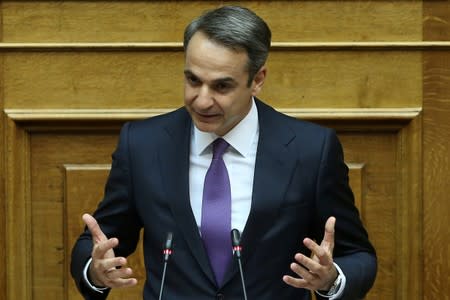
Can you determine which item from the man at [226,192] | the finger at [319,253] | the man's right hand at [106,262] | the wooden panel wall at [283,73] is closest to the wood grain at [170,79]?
the wooden panel wall at [283,73]

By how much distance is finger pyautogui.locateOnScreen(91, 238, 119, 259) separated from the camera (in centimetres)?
254

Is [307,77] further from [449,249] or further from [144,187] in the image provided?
[144,187]

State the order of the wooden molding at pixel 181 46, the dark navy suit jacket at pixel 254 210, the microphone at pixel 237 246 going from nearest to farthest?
1. the microphone at pixel 237 246
2. the dark navy suit jacket at pixel 254 210
3. the wooden molding at pixel 181 46

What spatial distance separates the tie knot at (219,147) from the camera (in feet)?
9.16

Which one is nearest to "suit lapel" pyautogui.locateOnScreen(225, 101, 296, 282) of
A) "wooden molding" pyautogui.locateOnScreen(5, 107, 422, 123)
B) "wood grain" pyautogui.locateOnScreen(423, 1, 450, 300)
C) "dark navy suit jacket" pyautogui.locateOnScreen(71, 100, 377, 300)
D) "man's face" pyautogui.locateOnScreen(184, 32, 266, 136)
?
"dark navy suit jacket" pyautogui.locateOnScreen(71, 100, 377, 300)

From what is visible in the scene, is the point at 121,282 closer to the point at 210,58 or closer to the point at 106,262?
the point at 106,262

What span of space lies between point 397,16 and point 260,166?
3.12ft

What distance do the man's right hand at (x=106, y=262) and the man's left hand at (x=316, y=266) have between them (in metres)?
0.34

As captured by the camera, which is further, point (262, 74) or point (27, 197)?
point (27, 197)

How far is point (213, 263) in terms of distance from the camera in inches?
107

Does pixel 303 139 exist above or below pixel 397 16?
below

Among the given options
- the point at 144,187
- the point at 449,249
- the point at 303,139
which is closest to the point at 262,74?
the point at 303,139

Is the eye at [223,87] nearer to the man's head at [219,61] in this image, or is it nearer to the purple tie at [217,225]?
the man's head at [219,61]

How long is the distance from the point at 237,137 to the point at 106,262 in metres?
0.44
